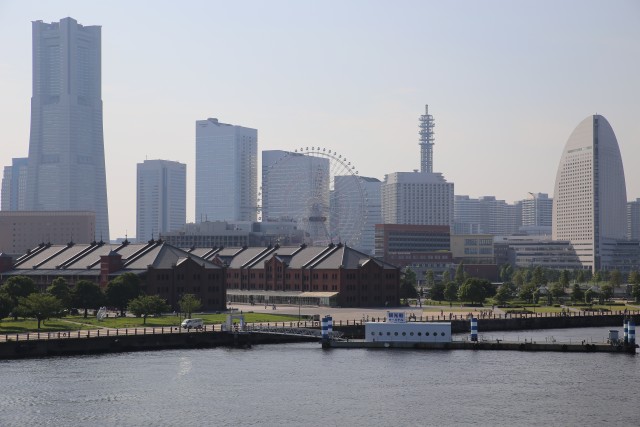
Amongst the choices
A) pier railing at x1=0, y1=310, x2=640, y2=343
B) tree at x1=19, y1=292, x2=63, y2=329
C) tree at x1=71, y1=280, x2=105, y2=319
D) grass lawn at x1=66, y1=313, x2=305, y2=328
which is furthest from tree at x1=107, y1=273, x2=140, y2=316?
tree at x1=19, y1=292, x2=63, y2=329

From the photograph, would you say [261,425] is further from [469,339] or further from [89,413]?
[469,339]

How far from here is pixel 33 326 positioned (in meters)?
144

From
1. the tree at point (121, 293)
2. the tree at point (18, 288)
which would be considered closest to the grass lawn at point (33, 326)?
the tree at point (18, 288)

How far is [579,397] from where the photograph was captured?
9900cm

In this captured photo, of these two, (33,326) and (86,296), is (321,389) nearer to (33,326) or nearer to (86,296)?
(33,326)

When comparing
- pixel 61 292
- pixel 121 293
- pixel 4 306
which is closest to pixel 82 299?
pixel 61 292

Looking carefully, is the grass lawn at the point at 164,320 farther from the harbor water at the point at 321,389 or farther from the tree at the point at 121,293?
the harbor water at the point at 321,389

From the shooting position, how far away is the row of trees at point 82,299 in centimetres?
14325

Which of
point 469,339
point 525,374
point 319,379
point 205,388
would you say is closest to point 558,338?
point 469,339

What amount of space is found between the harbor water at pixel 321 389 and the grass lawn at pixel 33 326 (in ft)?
54.0

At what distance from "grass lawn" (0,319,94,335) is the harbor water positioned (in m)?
16.5

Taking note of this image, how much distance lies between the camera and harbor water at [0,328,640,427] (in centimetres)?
9025

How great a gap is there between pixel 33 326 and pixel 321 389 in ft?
177

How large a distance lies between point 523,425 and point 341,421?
45.0ft
